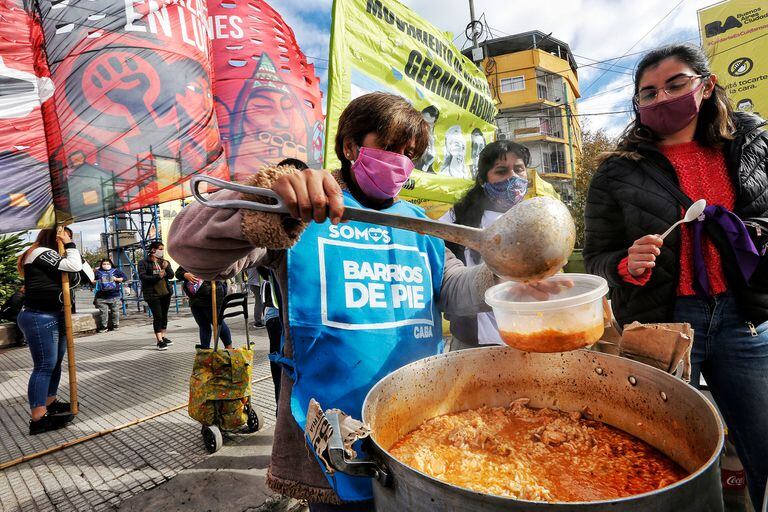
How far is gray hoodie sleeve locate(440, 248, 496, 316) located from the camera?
1.31 m

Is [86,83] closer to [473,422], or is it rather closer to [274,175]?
[274,175]

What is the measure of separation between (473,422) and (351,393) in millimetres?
497

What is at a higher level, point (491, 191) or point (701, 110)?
point (701, 110)

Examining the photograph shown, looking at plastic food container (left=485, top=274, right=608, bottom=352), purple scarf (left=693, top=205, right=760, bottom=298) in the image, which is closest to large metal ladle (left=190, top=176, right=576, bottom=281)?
plastic food container (left=485, top=274, right=608, bottom=352)

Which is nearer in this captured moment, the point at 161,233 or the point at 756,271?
the point at 756,271

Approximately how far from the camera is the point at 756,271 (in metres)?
1.62

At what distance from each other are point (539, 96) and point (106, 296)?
36.9m

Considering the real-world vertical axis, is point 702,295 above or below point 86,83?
below

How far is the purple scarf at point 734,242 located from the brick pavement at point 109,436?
3799 mm

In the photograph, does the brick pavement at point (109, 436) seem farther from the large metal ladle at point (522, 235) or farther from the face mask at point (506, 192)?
the large metal ladle at point (522, 235)

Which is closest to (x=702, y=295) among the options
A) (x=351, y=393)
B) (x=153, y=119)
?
(x=351, y=393)

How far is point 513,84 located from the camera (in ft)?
110

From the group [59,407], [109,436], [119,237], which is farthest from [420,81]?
[119,237]

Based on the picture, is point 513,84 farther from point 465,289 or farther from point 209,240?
point 209,240
